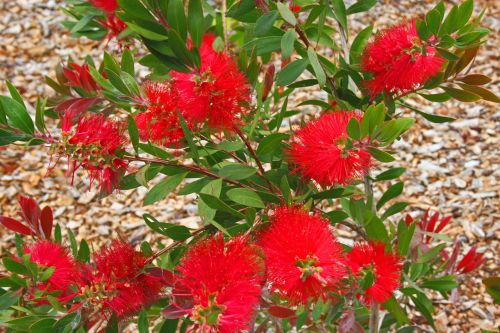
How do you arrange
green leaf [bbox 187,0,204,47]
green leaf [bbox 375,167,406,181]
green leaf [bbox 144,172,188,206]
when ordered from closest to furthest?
green leaf [bbox 187,0,204,47] < green leaf [bbox 144,172,188,206] < green leaf [bbox 375,167,406,181]

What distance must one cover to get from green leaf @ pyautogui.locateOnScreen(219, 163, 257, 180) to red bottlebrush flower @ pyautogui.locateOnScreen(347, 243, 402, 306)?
0.19m

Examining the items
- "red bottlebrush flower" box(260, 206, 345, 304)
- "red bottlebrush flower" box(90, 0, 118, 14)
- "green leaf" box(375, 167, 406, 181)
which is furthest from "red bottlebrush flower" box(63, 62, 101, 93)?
"green leaf" box(375, 167, 406, 181)

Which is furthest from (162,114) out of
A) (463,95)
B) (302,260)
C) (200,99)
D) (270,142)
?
(463,95)

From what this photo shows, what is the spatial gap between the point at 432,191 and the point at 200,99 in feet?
5.38

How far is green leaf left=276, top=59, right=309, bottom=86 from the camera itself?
882 mm

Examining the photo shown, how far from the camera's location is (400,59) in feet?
2.75

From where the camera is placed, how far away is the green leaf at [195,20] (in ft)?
2.39

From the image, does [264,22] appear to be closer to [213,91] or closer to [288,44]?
[288,44]

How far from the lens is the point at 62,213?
7.16 feet

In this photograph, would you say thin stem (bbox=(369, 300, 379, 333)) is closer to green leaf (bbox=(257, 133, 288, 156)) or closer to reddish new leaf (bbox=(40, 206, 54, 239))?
green leaf (bbox=(257, 133, 288, 156))

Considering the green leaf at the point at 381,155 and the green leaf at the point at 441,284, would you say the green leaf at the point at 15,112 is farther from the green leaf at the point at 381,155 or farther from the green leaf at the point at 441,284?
the green leaf at the point at 441,284

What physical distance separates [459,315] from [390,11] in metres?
1.87

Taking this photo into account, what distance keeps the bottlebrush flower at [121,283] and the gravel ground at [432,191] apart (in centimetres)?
112

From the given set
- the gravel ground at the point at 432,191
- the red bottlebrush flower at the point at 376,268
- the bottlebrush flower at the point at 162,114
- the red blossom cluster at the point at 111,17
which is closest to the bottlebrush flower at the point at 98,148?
the bottlebrush flower at the point at 162,114
